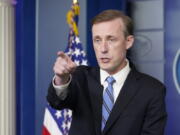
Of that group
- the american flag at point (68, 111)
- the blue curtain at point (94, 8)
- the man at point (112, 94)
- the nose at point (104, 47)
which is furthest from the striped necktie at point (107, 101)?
the blue curtain at point (94, 8)

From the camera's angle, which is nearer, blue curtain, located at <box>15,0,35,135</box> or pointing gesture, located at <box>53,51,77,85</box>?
pointing gesture, located at <box>53,51,77,85</box>

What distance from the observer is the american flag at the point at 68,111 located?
2693 mm

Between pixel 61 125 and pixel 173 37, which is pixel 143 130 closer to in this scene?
pixel 61 125

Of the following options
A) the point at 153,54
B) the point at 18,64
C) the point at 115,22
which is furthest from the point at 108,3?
the point at 115,22

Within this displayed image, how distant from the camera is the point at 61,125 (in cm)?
284

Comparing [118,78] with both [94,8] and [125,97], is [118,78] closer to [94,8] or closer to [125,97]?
[125,97]

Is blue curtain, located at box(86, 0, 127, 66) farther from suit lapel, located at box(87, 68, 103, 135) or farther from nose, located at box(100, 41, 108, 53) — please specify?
nose, located at box(100, 41, 108, 53)

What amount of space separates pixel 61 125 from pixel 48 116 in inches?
4.4

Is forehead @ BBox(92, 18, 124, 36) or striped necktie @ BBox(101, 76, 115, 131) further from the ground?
forehead @ BBox(92, 18, 124, 36)

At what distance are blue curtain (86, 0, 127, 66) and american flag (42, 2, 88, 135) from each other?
0.36 metres

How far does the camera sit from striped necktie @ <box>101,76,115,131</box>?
160cm

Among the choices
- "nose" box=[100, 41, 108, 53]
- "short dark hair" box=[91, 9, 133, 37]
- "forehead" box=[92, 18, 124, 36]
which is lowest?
"nose" box=[100, 41, 108, 53]

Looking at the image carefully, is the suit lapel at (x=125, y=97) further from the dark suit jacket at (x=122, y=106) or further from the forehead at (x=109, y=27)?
the forehead at (x=109, y=27)

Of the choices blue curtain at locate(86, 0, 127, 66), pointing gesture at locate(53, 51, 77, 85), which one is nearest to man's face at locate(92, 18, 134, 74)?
pointing gesture at locate(53, 51, 77, 85)
